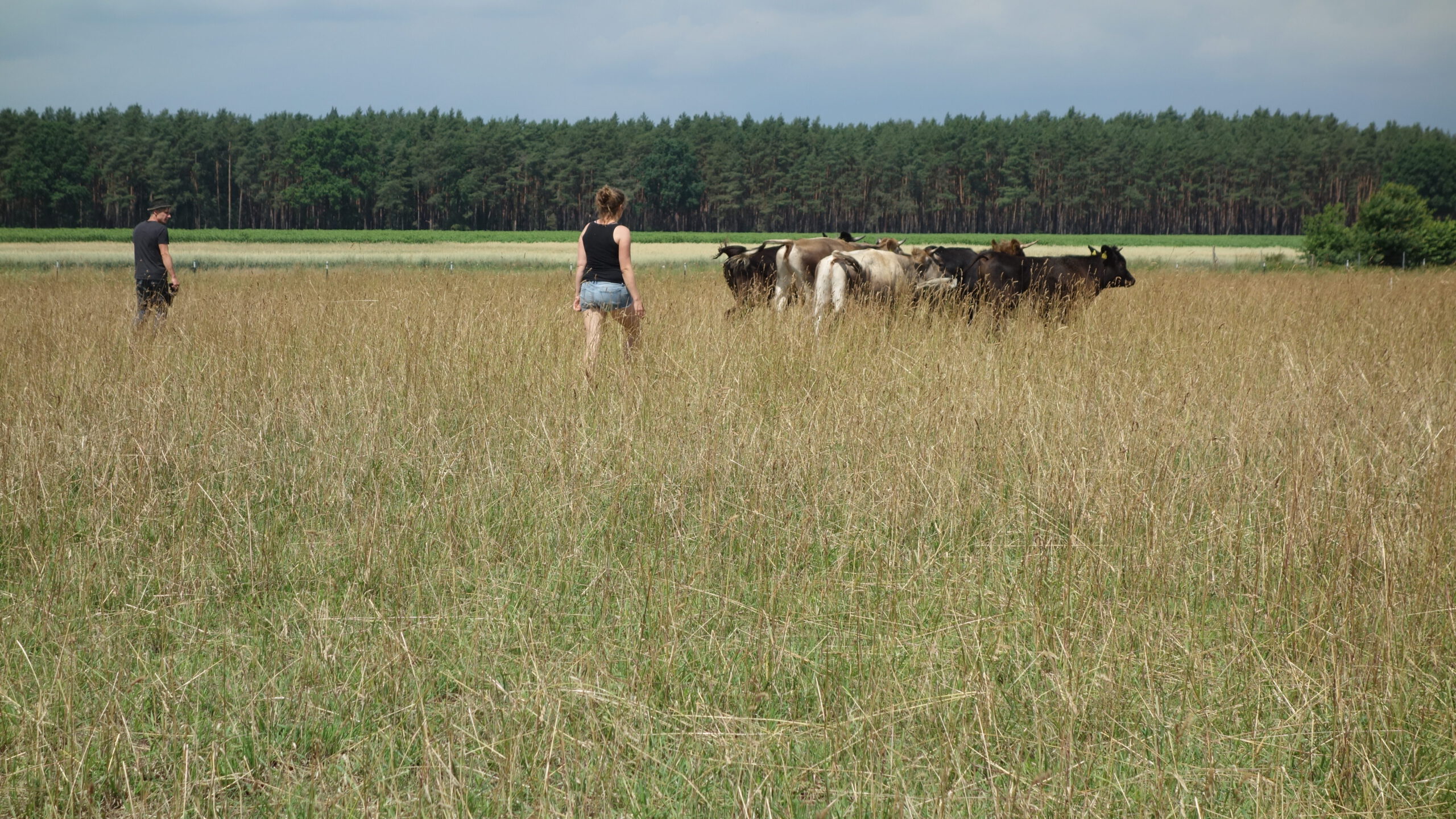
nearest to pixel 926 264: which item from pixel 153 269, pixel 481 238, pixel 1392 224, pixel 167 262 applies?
pixel 167 262

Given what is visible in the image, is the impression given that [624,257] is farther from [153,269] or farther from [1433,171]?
[1433,171]

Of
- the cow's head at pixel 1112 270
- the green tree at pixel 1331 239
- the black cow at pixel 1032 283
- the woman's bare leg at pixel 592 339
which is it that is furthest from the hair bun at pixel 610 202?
the green tree at pixel 1331 239

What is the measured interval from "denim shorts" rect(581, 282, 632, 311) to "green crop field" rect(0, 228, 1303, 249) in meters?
55.8

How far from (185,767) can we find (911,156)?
368 feet

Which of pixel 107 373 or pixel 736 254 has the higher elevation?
pixel 736 254

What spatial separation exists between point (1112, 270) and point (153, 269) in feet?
37.4

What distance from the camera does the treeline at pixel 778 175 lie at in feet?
330

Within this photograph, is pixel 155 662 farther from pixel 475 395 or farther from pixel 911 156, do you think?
pixel 911 156

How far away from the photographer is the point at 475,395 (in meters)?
6.81

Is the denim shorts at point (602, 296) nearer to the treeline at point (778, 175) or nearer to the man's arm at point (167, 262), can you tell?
the man's arm at point (167, 262)

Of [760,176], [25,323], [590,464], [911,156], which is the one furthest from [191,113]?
[590,464]

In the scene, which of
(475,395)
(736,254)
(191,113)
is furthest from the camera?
(191,113)

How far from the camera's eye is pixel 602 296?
26.1ft

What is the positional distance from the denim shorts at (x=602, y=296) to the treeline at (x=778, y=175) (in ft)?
319
